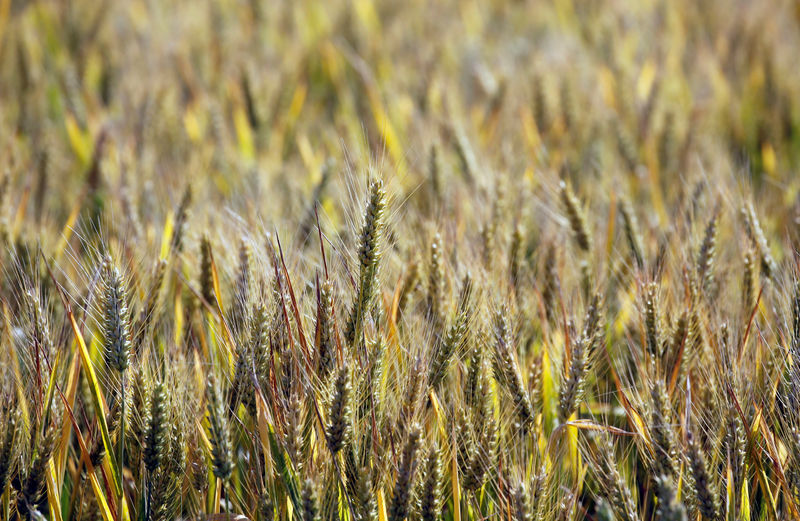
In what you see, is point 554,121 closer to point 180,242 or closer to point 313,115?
point 313,115

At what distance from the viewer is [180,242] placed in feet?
6.15

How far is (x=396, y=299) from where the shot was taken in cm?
154

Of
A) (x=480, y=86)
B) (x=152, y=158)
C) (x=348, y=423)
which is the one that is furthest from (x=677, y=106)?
(x=348, y=423)

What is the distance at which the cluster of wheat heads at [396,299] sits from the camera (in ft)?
4.14

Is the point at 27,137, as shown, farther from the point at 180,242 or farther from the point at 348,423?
the point at 348,423

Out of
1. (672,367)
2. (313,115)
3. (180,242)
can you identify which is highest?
(313,115)

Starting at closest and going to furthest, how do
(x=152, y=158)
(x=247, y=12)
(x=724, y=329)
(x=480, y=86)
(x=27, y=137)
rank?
1. (x=724, y=329)
2. (x=152, y=158)
3. (x=27, y=137)
4. (x=480, y=86)
5. (x=247, y=12)

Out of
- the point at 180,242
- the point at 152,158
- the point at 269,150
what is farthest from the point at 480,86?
the point at 180,242

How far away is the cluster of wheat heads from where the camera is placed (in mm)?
1263

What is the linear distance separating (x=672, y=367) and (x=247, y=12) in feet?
11.6

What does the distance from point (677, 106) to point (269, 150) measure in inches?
67.8

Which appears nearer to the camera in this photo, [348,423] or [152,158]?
[348,423]

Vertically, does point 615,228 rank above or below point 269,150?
below

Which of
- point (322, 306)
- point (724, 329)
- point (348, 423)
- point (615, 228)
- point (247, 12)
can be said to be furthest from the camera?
point (247, 12)
